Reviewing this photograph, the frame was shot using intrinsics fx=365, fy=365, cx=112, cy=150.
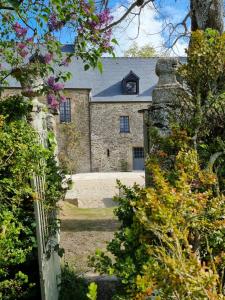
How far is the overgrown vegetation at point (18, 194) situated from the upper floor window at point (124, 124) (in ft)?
86.6

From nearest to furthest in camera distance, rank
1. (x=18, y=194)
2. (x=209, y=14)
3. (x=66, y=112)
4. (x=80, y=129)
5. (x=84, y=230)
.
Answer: (x=18, y=194)
(x=209, y=14)
(x=84, y=230)
(x=66, y=112)
(x=80, y=129)

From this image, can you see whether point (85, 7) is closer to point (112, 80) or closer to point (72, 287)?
point (72, 287)

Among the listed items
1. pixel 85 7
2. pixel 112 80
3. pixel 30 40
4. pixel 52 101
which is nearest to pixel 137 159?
pixel 112 80

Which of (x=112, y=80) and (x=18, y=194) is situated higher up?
(x=112, y=80)

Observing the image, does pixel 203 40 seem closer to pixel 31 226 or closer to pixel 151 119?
pixel 151 119

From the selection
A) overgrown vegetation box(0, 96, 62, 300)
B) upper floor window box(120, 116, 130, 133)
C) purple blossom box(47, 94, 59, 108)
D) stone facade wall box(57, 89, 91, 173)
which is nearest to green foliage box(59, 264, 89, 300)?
overgrown vegetation box(0, 96, 62, 300)

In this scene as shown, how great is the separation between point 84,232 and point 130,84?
23.4m

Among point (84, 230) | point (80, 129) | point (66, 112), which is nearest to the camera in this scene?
point (84, 230)

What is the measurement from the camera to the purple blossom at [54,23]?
394cm

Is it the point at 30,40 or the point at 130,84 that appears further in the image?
the point at 130,84

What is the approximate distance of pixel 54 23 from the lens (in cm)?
396

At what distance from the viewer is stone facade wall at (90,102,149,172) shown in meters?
29.6

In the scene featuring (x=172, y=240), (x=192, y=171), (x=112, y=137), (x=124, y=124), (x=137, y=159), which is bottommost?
(x=137, y=159)

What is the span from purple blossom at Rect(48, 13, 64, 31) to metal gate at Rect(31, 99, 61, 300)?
822mm
